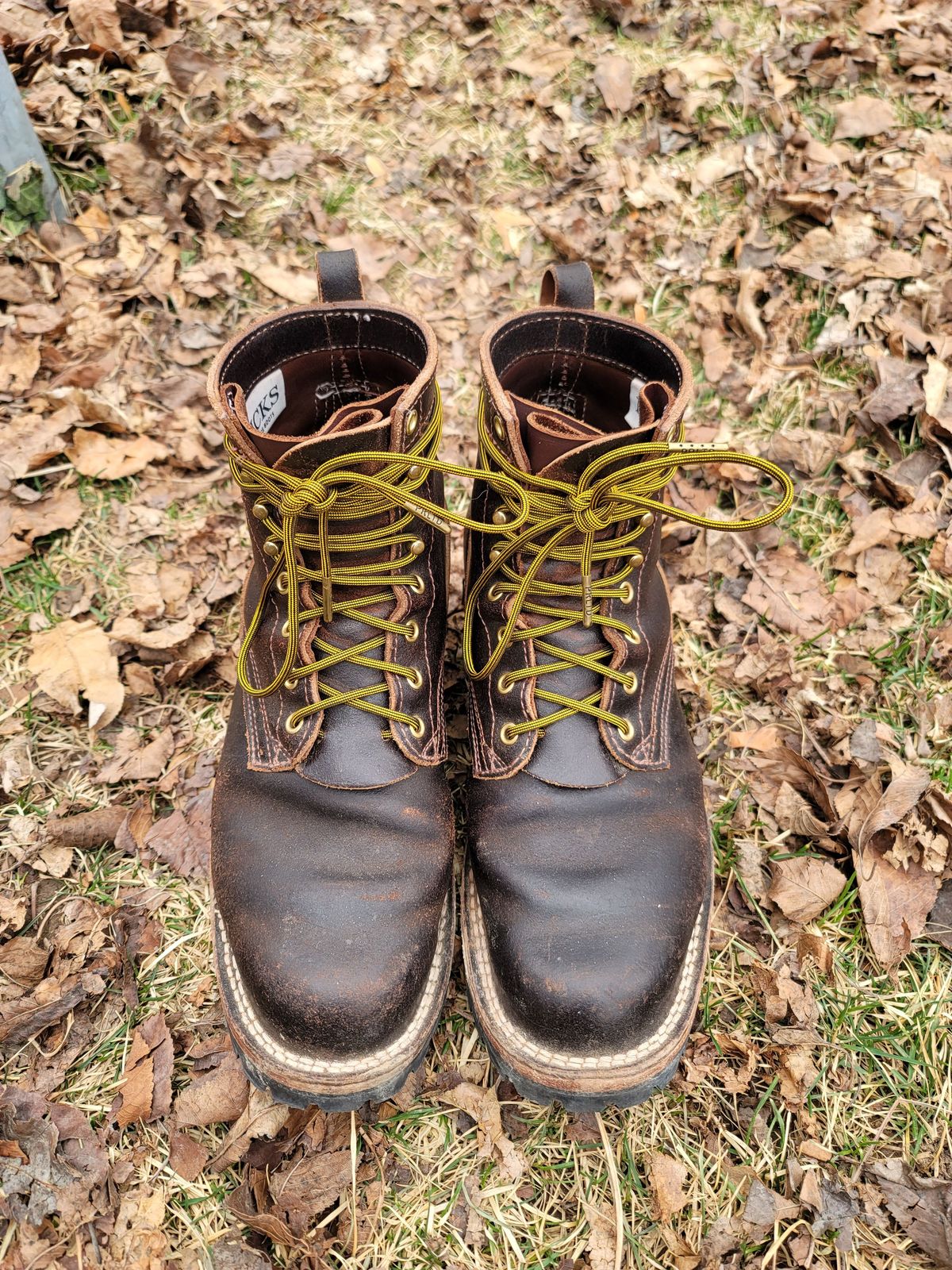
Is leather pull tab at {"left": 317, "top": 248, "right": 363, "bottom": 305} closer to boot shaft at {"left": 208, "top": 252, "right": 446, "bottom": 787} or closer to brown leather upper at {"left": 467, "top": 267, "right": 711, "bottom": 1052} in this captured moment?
boot shaft at {"left": 208, "top": 252, "right": 446, "bottom": 787}

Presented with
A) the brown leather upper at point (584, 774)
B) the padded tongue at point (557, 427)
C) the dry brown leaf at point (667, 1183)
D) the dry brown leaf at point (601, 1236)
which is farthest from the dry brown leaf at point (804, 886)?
the padded tongue at point (557, 427)

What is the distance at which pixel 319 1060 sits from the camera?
1.89 metres

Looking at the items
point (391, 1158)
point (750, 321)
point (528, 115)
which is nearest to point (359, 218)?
point (528, 115)

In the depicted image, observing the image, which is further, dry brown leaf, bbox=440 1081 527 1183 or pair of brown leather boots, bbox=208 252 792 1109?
dry brown leaf, bbox=440 1081 527 1183

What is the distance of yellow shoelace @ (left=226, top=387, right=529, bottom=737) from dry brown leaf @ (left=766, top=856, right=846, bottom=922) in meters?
1.13

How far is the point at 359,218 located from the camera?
3.92 meters

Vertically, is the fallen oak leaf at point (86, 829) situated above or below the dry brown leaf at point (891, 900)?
above

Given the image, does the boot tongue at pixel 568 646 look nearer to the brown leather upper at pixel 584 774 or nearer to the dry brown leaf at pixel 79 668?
the brown leather upper at pixel 584 774

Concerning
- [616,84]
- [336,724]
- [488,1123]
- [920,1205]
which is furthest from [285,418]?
[616,84]

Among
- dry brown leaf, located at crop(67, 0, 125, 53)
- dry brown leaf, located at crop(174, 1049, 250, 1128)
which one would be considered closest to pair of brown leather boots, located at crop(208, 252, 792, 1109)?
dry brown leaf, located at crop(174, 1049, 250, 1128)

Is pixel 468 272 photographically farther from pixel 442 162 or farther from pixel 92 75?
pixel 92 75

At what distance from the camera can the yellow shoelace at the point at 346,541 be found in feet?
6.62

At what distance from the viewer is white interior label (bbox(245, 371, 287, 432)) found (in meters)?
2.19

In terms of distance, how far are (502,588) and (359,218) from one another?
2.48m
